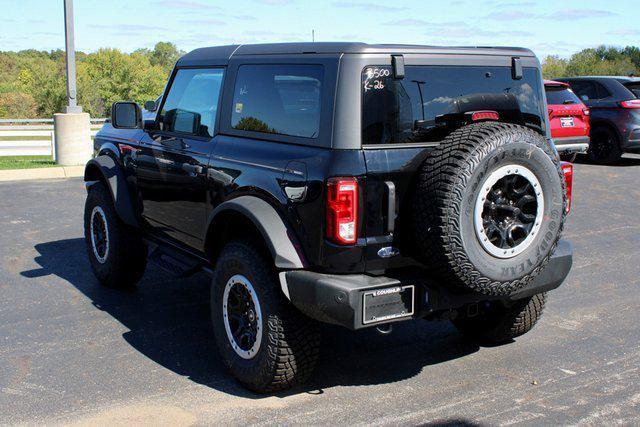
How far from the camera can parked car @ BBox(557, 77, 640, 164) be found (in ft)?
48.7

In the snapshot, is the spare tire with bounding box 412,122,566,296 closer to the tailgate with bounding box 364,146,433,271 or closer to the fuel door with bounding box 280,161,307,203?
the tailgate with bounding box 364,146,433,271

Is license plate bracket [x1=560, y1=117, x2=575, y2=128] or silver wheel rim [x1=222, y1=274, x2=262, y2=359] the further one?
license plate bracket [x1=560, y1=117, x2=575, y2=128]

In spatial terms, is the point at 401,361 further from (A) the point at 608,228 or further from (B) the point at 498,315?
(A) the point at 608,228

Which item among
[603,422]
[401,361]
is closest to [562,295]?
[401,361]

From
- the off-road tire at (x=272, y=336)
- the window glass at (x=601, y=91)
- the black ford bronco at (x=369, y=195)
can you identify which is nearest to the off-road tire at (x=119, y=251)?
the black ford bronco at (x=369, y=195)

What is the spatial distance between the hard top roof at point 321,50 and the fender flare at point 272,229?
91cm

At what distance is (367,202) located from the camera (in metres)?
3.92

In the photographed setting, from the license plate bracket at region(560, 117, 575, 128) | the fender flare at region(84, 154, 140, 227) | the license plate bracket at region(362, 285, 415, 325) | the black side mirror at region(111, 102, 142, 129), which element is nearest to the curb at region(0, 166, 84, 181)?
the fender flare at region(84, 154, 140, 227)

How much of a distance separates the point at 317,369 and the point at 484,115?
6.04 ft

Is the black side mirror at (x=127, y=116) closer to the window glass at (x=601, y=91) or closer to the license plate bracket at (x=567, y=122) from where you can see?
the license plate bracket at (x=567, y=122)

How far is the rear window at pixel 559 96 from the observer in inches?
556

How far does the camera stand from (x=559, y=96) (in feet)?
46.7

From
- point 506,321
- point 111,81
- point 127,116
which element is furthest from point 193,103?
point 111,81

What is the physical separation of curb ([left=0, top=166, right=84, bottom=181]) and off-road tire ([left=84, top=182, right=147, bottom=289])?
767 cm
